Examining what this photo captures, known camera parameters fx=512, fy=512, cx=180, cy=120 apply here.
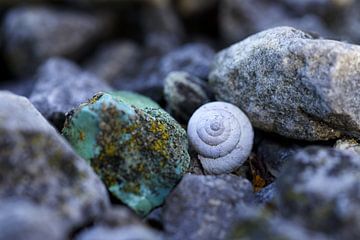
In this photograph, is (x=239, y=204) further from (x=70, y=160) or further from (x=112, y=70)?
(x=112, y=70)

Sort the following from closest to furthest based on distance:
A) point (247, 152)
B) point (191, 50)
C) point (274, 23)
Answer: point (247, 152), point (191, 50), point (274, 23)

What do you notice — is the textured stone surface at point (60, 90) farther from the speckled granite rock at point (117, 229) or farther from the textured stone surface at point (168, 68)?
the speckled granite rock at point (117, 229)

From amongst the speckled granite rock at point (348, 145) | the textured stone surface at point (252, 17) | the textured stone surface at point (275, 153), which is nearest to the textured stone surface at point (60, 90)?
the textured stone surface at point (275, 153)

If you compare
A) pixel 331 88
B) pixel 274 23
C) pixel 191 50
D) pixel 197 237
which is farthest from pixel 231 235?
pixel 274 23

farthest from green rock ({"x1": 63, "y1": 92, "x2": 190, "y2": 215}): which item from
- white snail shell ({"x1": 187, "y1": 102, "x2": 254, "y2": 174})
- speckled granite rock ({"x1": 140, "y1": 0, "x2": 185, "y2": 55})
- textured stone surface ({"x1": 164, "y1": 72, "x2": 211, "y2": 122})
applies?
speckled granite rock ({"x1": 140, "y1": 0, "x2": 185, "y2": 55})

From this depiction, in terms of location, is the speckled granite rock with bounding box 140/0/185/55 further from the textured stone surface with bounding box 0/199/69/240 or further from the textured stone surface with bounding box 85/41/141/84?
the textured stone surface with bounding box 0/199/69/240

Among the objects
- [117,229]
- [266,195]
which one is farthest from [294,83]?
[117,229]
